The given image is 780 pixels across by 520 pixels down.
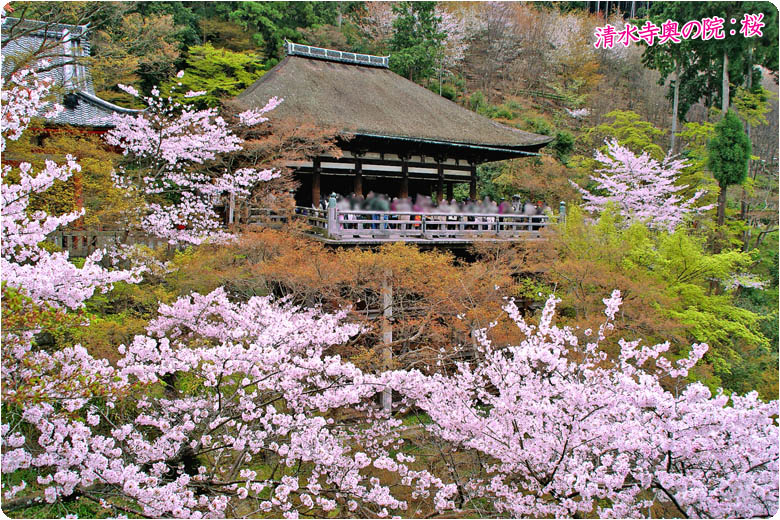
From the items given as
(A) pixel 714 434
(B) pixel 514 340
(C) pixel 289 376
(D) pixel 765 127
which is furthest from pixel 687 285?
(D) pixel 765 127

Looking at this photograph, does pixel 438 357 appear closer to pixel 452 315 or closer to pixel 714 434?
pixel 452 315

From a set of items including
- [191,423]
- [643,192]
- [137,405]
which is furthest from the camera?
[643,192]

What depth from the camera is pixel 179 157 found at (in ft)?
32.4

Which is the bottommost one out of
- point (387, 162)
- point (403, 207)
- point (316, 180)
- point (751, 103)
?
point (403, 207)

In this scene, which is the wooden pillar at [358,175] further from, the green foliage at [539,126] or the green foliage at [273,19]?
the green foliage at [539,126]

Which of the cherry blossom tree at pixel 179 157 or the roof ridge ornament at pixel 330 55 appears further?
the roof ridge ornament at pixel 330 55

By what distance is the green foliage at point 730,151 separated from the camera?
1393 centimetres

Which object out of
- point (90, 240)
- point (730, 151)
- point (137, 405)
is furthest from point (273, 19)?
point (137, 405)

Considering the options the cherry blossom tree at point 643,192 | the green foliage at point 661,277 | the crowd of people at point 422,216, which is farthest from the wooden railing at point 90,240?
the cherry blossom tree at point 643,192

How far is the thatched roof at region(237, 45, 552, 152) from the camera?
11172mm

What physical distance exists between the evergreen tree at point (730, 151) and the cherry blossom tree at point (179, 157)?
12592mm

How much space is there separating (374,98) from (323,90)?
1380 millimetres

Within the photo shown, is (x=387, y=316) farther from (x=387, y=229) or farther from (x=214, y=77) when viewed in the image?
(x=214, y=77)

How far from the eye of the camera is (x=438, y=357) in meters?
8.42
